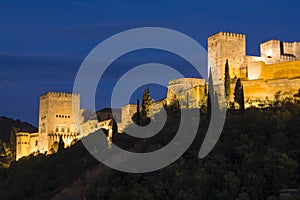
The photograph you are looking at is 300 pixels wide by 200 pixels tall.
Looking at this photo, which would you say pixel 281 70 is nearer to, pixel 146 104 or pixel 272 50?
pixel 272 50

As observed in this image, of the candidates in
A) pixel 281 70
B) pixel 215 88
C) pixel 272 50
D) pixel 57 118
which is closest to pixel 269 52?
pixel 272 50

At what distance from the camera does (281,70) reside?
46562 mm

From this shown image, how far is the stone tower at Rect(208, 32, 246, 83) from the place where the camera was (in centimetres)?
5025

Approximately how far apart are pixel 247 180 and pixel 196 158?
6.10 metres

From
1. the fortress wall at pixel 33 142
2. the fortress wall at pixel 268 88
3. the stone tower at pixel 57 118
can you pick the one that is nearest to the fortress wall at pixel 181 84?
the fortress wall at pixel 268 88

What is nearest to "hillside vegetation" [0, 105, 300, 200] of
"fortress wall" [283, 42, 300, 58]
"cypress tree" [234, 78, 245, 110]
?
"cypress tree" [234, 78, 245, 110]

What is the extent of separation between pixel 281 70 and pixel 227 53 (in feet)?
19.3

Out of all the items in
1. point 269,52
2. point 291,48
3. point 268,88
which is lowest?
point 268,88

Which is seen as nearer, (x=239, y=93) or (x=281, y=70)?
(x=239, y=93)

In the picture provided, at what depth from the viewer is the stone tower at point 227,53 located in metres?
50.2

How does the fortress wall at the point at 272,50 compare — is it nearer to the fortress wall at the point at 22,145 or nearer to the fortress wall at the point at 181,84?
the fortress wall at the point at 181,84

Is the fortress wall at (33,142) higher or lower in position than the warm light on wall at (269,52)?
lower

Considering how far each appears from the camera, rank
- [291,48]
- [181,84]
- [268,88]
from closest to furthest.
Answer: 1. [268,88]
2. [181,84]
3. [291,48]

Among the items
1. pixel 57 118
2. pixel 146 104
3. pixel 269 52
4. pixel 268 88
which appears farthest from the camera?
pixel 57 118
